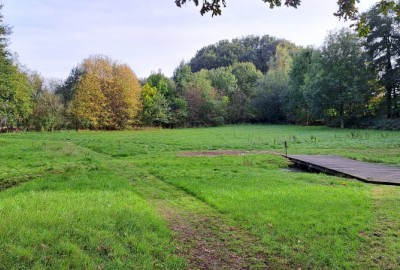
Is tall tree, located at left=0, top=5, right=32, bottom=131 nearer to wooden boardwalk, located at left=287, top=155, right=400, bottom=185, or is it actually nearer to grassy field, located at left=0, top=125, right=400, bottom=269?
grassy field, located at left=0, top=125, right=400, bottom=269

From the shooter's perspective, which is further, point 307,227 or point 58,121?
point 58,121

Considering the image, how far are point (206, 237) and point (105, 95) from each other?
52.2 m

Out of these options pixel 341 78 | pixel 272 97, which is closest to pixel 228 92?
pixel 272 97

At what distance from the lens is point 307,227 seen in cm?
619

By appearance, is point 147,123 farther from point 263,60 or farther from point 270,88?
point 263,60

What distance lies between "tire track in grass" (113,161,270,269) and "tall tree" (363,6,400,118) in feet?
139

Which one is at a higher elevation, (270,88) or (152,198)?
(270,88)

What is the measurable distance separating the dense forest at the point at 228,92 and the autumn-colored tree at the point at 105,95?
16 centimetres

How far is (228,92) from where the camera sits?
7331cm

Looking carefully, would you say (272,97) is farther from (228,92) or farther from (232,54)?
(232,54)

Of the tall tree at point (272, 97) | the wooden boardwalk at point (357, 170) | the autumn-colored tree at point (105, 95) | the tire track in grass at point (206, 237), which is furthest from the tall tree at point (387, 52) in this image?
the tire track in grass at point (206, 237)

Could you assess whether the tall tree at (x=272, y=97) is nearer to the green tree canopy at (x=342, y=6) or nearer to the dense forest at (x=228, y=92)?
the dense forest at (x=228, y=92)

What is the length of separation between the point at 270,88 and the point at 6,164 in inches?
2302

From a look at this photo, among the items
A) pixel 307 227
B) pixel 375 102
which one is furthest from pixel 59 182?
pixel 375 102
